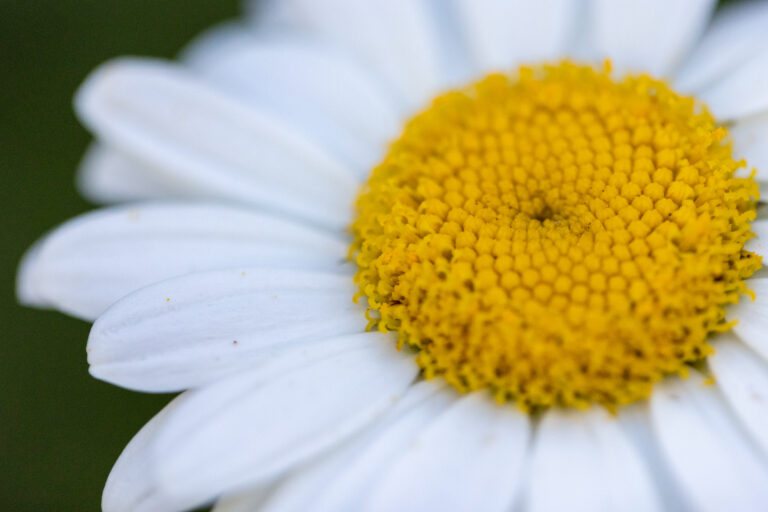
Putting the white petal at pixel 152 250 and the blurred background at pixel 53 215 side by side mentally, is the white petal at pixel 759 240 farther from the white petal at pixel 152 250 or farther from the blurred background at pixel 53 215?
the blurred background at pixel 53 215

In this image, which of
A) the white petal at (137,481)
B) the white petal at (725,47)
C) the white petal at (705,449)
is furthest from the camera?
the white petal at (725,47)

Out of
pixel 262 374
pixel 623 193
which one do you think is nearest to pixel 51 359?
pixel 262 374

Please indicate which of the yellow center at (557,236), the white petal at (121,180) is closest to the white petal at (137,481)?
the yellow center at (557,236)

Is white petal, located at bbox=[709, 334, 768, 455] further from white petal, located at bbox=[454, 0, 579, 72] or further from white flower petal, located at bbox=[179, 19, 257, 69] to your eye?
white flower petal, located at bbox=[179, 19, 257, 69]

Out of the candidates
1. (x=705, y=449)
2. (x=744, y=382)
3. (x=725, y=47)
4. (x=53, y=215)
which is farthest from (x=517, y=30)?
(x=53, y=215)

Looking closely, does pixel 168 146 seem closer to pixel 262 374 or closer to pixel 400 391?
pixel 262 374

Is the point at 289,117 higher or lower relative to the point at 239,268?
higher

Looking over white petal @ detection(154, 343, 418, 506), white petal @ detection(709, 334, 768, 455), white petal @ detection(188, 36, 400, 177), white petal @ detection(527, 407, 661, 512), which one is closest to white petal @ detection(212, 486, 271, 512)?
white petal @ detection(154, 343, 418, 506)
